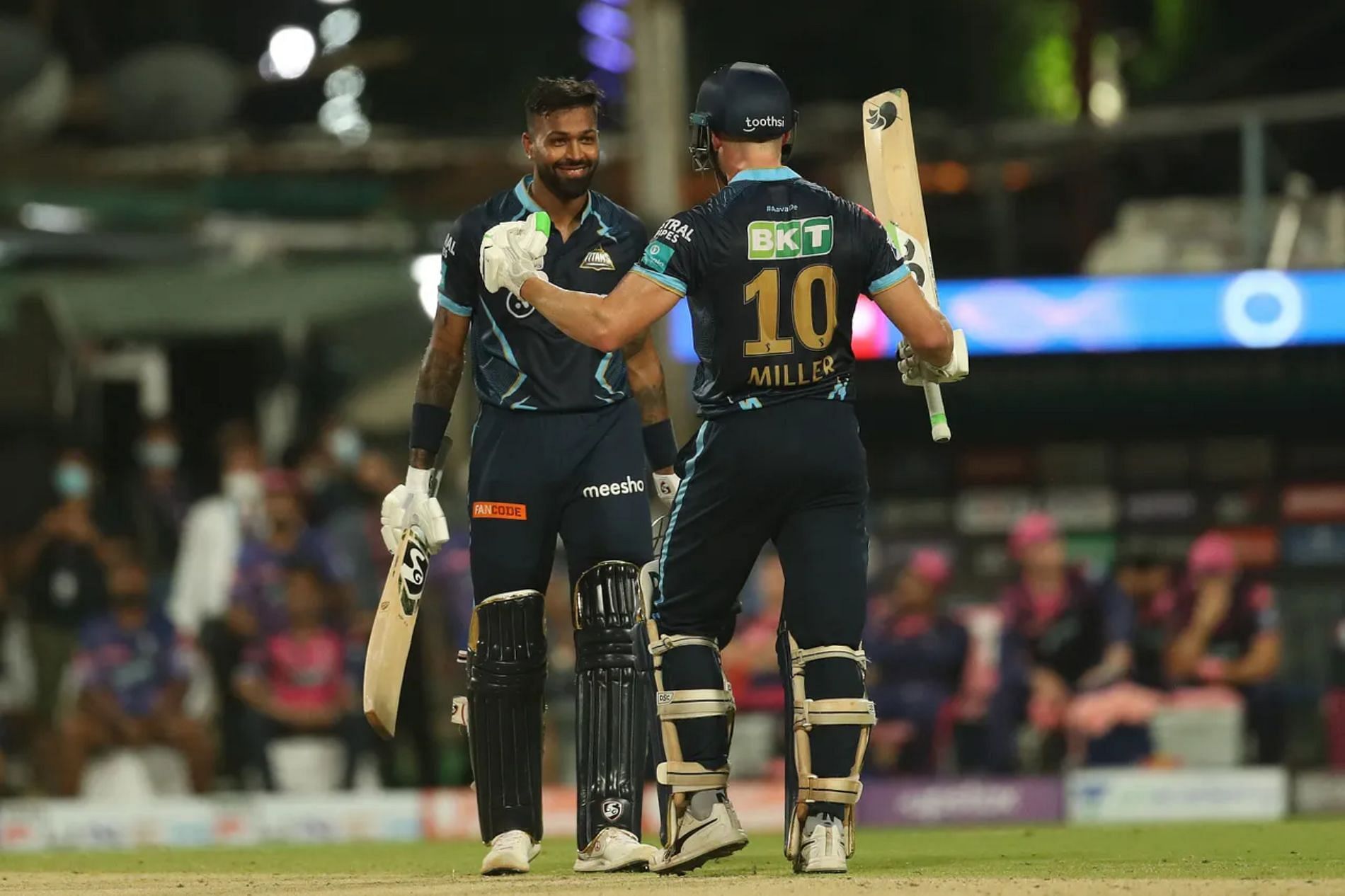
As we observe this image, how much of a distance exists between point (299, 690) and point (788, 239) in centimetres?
759

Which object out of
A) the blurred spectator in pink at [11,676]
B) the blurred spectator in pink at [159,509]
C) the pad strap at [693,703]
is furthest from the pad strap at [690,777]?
the blurred spectator in pink at [159,509]

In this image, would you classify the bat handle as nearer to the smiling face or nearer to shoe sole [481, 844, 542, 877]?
the smiling face

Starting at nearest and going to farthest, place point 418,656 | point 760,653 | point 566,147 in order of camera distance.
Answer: point 566,147 < point 418,656 < point 760,653

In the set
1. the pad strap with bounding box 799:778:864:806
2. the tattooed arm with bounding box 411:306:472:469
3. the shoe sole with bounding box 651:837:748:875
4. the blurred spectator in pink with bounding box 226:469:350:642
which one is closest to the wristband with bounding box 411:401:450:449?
the tattooed arm with bounding box 411:306:472:469

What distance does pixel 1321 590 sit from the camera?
15898 millimetres

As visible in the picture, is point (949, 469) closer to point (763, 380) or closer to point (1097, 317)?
point (1097, 317)

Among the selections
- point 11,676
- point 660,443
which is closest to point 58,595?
point 11,676

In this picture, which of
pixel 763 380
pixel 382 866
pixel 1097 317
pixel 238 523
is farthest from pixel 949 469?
pixel 763 380

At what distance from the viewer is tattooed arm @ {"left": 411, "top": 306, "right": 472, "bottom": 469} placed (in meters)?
7.21

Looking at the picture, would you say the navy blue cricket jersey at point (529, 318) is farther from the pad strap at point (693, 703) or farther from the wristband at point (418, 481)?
the pad strap at point (693, 703)

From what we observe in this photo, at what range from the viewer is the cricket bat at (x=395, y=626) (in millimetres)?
7445

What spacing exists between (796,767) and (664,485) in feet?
4.07

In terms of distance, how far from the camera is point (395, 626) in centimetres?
754

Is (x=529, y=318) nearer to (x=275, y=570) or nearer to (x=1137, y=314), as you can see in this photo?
(x=275, y=570)
